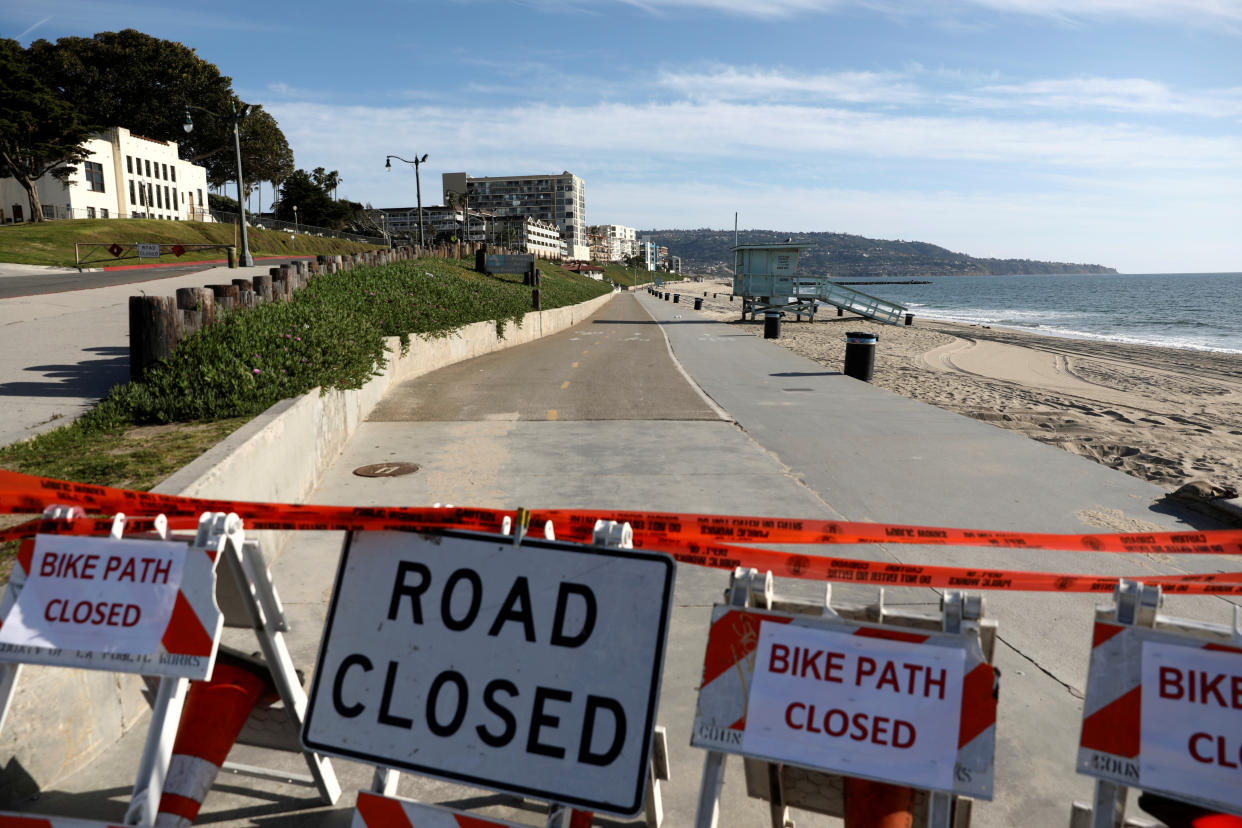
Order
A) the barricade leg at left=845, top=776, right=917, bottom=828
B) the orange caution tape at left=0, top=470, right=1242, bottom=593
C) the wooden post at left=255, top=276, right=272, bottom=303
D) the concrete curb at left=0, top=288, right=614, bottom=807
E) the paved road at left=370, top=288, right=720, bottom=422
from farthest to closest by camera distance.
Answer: the paved road at left=370, top=288, right=720, bottom=422, the wooden post at left=255, top=276, right=272, bottom=303, the concrete curb at left=0, top=288, right=614, bottom=807, the orange caution tape at left=0, top=470, right=1242, bottom=593, the barricade leg at left=845, top=776, right=917, bottom=828

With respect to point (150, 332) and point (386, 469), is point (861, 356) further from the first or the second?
point (150, 332)

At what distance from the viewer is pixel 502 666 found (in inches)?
106

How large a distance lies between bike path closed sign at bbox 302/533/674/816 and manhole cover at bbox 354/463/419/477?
633cm

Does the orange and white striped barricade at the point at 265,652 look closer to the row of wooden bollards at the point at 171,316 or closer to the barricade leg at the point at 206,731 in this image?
the barricade leg at the point at 206,731

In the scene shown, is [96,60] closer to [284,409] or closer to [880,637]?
[284,409]

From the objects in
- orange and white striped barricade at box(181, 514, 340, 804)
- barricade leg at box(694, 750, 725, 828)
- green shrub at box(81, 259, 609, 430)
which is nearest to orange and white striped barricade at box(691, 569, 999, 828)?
barricade leg at box(694, 750, 725, 828)

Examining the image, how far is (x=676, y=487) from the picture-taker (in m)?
8.62

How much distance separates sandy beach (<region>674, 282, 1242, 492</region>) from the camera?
38.0 ft

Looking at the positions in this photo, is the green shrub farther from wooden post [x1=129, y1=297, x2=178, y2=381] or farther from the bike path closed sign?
the bike path closed sign

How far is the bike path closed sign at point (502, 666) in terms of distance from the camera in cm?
257

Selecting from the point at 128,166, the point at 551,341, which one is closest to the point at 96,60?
the point at 128,166

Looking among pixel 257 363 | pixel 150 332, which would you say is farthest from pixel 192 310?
pixel 257 363

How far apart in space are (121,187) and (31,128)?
15.7m

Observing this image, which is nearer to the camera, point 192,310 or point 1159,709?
point 1159,709
